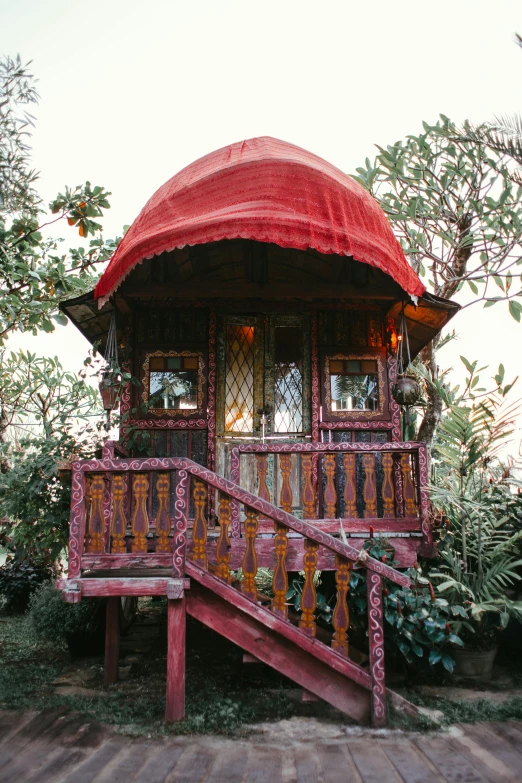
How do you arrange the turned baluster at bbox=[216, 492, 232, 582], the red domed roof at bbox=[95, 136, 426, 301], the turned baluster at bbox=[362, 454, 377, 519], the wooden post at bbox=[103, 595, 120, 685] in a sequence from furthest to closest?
1. the wooden post at bbox=[103, 595, 120, 685]
2. the turned baluster at bbox=[362, 454, 377, 519]
3. the red domed roof at bbox=[95, 136, 426, 301]
4. the turned baluster at bbox=[216, 492, 232, 582]

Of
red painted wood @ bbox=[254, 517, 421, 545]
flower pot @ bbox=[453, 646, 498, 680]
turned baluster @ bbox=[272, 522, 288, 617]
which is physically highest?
red painted wood @ bbox=[254, 517, 421, 545]

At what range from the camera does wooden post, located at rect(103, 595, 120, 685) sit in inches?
235

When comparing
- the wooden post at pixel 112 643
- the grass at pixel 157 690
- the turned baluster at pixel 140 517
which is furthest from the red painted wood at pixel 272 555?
the wooden post at pixel 112 643

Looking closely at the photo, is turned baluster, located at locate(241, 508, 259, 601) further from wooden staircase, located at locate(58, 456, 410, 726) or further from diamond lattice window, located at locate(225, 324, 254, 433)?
diamond lattice window, located at locate(225, 324, 254, 433)

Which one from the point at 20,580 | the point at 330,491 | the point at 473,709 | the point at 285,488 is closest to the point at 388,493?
the point at 330,491

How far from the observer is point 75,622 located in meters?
6.88

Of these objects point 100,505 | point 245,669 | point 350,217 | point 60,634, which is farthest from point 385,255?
point 60,634

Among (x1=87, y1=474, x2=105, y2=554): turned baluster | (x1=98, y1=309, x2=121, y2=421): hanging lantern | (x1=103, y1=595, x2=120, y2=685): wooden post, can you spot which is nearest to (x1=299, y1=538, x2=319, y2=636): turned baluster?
(x1=87, y1=474, x2=105, y2=554): turned baluster

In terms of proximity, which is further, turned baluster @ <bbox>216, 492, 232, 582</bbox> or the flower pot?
the flower pot

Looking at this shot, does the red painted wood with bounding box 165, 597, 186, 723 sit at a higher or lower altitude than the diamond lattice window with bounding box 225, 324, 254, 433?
lower

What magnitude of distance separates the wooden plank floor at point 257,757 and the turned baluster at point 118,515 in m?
1.41

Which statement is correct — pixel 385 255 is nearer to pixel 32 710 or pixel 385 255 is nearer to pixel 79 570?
pixel 79 570

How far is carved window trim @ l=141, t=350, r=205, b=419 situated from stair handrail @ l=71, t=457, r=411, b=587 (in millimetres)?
2147

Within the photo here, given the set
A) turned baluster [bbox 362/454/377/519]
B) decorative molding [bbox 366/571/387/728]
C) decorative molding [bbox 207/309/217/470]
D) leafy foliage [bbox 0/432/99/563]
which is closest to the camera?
decorative molding [bbox 366/571/387/728]
